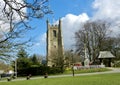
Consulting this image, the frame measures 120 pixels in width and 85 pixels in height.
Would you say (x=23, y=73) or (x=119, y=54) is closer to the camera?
(x=23, y=73)

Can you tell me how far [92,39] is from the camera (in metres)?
98.5

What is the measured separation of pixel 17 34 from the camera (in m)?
19.2

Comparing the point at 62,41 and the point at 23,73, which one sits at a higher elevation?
the point at 62,41

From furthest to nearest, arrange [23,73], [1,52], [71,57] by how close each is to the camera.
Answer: [71,57]
[23,73]
[1,52]

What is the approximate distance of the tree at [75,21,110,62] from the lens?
97625 millimetres

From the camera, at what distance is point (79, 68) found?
2904 inches

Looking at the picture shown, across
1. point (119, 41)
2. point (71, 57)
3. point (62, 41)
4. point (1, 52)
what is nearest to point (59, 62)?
point (71, 57)

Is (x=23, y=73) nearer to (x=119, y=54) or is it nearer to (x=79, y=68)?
(x=79, y=68)

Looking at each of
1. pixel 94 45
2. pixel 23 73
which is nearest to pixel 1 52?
pixel 23 73

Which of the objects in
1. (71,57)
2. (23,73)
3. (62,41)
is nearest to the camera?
(23,73)

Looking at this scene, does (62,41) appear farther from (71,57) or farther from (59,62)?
(59,62)

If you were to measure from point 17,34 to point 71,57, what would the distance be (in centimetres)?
7732

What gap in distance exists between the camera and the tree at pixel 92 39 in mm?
97625

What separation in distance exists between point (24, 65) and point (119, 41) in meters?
35.2
